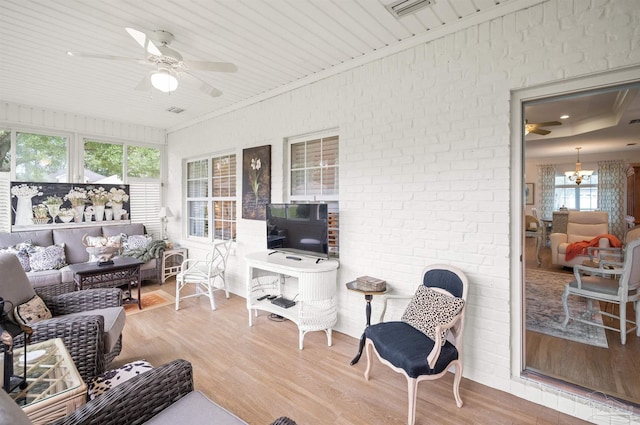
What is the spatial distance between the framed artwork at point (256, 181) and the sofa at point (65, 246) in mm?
2073

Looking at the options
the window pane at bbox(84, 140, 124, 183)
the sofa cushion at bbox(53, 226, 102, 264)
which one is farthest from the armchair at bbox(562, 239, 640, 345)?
the window pane at bbox(84, 140, 124, 183)

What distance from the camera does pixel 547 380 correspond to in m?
2.16

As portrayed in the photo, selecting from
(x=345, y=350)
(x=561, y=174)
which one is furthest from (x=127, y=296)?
(x=561, y=174)

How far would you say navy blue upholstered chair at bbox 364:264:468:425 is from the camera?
1.92 metres

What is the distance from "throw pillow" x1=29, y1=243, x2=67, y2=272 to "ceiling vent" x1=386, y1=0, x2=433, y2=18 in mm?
5164

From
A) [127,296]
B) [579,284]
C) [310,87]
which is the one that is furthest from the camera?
[127,296]

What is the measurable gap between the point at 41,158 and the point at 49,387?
16.0 ft

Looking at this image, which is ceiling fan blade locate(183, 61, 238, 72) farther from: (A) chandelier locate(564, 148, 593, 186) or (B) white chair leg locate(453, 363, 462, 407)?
(A) chandelier locate(564, 148, 593, 186)

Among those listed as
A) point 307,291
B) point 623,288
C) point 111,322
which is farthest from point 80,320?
point 623,288

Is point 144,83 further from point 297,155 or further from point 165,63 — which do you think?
point 297,155

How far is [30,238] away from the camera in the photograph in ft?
14.6

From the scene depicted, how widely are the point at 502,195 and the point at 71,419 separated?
2.74m

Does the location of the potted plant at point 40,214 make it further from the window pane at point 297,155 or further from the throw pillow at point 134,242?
the window pane at point 297,155

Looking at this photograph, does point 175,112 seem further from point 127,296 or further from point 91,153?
point 127,296
